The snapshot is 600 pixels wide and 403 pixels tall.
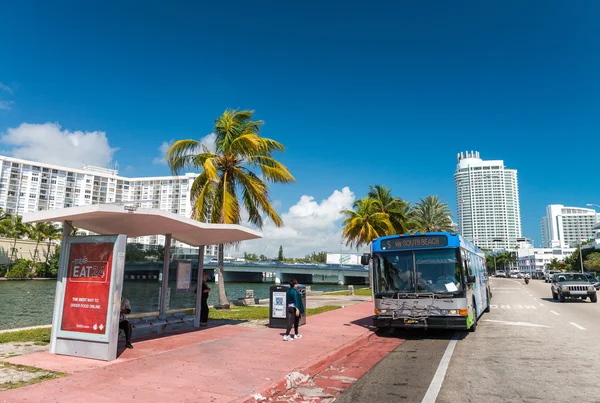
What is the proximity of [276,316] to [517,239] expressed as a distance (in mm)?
Result: 210411

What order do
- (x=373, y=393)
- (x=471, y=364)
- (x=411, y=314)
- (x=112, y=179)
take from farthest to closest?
(x=112, y=179)
(x=411, y=314)
(x=471, y=364)
(x=373, y=393)

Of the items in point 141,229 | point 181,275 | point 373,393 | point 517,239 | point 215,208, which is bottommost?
point 373,393

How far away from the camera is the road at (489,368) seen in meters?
6.11

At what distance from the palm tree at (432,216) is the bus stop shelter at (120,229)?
39.0m

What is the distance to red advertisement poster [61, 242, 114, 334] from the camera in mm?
8102

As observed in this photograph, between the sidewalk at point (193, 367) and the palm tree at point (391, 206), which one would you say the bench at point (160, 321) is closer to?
the sidewalk at point (193, 367)

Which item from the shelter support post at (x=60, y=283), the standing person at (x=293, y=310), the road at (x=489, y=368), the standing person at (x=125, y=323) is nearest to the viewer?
the road at (x=489, y=368)

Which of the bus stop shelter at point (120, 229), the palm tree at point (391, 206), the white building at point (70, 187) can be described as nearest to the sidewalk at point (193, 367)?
the bus stop shelter at point (120, 229)

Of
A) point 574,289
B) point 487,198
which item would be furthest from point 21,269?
point 487,198

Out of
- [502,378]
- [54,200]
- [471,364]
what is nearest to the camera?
[502,378]

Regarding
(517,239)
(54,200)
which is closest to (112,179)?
(54,200)

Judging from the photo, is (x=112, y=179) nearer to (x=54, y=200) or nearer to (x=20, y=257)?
(x=54, y=200)

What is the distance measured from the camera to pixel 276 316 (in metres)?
12.9

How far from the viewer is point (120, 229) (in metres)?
10.1
